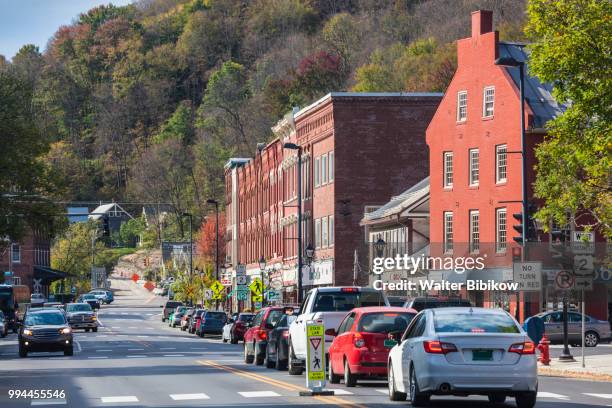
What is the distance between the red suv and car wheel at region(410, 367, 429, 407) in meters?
15.9

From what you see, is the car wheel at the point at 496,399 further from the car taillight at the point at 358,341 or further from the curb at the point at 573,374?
the curb at the point at 573,374

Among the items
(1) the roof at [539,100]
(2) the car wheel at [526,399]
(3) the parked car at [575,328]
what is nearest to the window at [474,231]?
(1) the roof at [539,100]

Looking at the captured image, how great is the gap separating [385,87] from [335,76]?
18082 mm

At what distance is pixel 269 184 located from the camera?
96062mm

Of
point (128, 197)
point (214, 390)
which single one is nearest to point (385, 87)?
point (128, 197)

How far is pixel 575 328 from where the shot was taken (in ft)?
173

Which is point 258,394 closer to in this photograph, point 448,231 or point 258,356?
point 258,356

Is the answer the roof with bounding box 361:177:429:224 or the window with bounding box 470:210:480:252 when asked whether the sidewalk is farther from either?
the roof with bounding box 361:177:429:224

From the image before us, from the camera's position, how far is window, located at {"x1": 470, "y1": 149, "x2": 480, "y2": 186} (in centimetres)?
6178

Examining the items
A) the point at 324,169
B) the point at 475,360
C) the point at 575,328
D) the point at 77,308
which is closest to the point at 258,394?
the point at 475,360

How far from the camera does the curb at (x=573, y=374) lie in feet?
107

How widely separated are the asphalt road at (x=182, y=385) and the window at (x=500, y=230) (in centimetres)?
1535

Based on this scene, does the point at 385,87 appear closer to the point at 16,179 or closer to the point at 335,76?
the point at 335,76

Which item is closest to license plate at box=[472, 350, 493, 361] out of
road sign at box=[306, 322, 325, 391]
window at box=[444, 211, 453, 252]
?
road sign at box=[306, 322, 325, 391]
